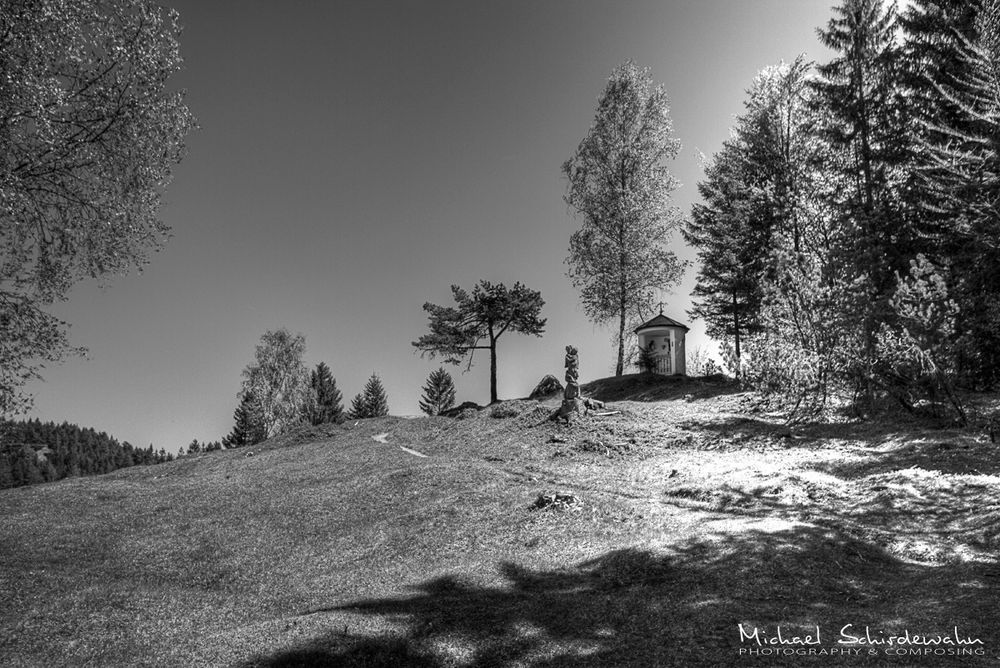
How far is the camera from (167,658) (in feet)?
24.0

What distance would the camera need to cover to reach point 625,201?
37625 millimetres

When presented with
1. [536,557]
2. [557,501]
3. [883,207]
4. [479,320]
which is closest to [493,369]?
[479,320]

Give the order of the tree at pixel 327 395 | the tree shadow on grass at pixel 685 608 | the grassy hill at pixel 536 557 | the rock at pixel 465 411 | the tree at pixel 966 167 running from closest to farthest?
the tree shadow on grass at pixel 685 608, the grassy hill at pixel 536 557, the tree at pixel 966 167, the rock at pixel 465 411, the tree at pixel 327 395

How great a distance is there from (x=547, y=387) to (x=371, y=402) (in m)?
40.4

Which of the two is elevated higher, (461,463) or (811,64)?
(811,64)

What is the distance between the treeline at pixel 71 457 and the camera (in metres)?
126

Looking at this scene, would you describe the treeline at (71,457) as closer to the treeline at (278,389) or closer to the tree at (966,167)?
the treeline at (278,389)

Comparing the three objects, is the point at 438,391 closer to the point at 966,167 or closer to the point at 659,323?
the point at 659,323

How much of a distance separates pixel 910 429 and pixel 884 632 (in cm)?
1557

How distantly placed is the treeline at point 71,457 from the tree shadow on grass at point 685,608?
115 metres

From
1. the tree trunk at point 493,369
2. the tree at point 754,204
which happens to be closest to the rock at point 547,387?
the tree trunk at point 493,369

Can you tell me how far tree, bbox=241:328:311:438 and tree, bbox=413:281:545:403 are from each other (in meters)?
20.0

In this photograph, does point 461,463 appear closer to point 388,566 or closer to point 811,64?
point 388,566

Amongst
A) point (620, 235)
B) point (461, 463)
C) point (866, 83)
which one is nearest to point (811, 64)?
point (866, 83)
